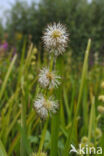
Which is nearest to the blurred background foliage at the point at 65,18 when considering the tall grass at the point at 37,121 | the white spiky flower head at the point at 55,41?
the tall grass at the point at 37,121

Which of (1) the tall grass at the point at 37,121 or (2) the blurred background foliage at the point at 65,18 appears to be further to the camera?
(2) the blurred background foliage at the point at 65,18

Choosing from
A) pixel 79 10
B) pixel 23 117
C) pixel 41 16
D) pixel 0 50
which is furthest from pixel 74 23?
pixel 23 117

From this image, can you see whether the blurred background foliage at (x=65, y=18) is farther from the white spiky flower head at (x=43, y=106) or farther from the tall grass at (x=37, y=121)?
the white spiky flower head at (x=43, y=106)

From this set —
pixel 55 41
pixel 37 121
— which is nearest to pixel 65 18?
pixel 37 121

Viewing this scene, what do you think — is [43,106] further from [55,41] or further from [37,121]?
[37,121]

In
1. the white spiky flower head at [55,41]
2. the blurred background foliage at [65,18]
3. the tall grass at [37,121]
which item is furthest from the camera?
the blurred background foliage at [65,18]

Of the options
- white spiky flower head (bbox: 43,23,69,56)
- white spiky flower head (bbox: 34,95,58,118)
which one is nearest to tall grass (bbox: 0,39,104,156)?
white spiky flower head (bbox: 34,95,58,118)

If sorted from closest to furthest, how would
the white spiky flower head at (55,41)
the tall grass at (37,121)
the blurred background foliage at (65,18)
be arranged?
the white spiky flower head at (55,41), the tall grass at (37,121), the blurred background foliage at (65,18)

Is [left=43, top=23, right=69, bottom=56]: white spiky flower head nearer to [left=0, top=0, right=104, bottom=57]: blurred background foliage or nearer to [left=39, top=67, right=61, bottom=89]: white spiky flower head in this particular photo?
[left=39, top=67, right=61, bottom=89]: white spiky flower head

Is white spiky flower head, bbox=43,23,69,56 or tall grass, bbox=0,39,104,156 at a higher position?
white spiky flower head, bbox=43,23,69,56
